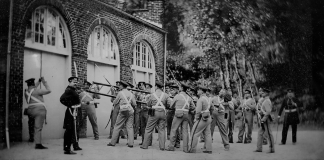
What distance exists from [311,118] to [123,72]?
17.0ft

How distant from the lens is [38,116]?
23.4ft

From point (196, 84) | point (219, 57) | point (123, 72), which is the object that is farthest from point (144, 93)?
point (219, 57)

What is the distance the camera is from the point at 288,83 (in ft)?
26.1

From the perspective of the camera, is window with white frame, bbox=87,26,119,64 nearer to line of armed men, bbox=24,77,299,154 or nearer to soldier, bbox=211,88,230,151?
line of armed men, bbox=24,77,299,154

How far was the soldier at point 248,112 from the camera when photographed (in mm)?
8771

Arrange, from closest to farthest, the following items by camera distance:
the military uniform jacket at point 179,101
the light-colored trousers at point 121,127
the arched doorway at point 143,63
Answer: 1. the military uniform jacket at point 179,101
2. the light-colored trousers at point 121,127
3. the arched doorway at point 143,63

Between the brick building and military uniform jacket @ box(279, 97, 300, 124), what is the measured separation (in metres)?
3.08

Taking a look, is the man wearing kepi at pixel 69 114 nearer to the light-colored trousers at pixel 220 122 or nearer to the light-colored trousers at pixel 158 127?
the light-colored trousers at pixel 158 127

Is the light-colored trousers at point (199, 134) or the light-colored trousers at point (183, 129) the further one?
the light-colored trousers at point (183, 129)

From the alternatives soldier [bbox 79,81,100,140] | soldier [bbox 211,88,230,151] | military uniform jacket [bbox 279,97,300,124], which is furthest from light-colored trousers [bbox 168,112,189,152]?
soldier [bbox 79,81,100,140]

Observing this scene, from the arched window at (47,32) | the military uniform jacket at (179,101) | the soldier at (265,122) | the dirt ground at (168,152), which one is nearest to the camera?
the dirt ground at (168,152)

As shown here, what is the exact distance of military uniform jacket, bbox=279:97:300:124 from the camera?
790 cm

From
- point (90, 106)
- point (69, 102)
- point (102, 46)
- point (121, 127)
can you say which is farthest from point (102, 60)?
point (69, 102)

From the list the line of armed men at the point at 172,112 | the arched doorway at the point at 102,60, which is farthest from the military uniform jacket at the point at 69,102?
the arched doorway at the point at 102,60
